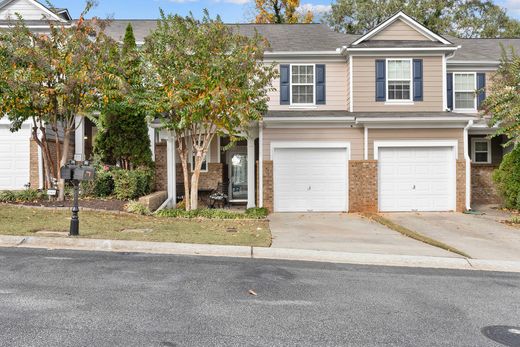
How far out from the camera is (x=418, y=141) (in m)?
16.3

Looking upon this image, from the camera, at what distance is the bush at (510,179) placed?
51.4ft

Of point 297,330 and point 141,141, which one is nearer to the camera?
point 297,330

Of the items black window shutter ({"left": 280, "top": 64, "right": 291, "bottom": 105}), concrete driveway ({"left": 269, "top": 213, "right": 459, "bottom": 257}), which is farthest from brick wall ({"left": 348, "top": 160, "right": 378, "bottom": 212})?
black window shutter ({"left": 280, "top": 64, "right": 291, "bottom": 105})

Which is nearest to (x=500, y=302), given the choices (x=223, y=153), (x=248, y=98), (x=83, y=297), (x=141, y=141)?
(x=83, y=297)

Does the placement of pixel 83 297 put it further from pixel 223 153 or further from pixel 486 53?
pixel 486 53

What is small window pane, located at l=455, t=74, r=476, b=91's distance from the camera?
1922cm

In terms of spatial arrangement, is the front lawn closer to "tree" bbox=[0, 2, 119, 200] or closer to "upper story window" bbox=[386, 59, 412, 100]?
"tree" bbox=[0, 2, 119, 200]

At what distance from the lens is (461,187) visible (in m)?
16.3

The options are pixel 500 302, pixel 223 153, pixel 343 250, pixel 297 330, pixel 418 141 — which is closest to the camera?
pixel 297 330

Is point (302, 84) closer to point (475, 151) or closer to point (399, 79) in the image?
point (399, 79)

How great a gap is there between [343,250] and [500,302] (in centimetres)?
338

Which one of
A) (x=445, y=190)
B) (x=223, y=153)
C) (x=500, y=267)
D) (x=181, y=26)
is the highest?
(x=181, y=26)

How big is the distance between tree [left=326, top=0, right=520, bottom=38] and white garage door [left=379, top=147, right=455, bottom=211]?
22.3 metres

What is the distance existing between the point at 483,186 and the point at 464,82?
454 centimetres
